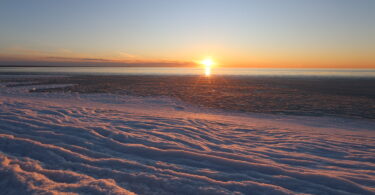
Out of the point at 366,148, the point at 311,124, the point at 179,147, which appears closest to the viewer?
the point at 179,147

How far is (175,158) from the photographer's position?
17.1 feet

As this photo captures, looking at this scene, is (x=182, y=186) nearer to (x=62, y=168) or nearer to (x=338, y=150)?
(x=62, y=168)

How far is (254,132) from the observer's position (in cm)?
791

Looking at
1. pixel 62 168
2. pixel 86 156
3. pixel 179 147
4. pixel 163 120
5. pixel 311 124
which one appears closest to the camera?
pixel 62 168

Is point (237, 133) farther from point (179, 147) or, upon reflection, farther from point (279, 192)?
point (279, 192)

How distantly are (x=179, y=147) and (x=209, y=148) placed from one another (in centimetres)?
80

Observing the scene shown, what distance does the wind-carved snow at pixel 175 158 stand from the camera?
3969 mm

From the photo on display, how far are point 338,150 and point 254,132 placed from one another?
2.51m

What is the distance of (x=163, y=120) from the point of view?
9062 millimetres

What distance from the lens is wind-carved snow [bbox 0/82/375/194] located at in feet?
13.0

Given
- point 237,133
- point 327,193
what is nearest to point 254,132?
point 237,133

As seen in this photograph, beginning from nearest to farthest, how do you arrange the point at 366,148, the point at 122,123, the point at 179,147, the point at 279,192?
the point at 279,192 → the point at 179,147 → the point at 366,148 → the point at 122,123

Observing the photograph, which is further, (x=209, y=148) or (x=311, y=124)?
(x=311, y=124)

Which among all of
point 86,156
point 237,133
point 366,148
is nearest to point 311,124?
point 366,148
